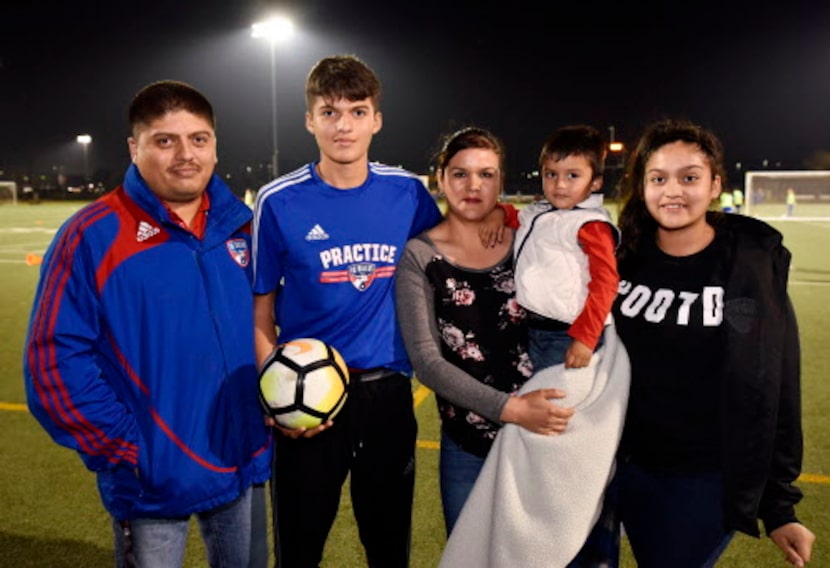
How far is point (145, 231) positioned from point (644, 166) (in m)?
1.80

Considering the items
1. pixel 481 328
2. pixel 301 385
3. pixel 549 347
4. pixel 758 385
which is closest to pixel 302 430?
pixel 301 385

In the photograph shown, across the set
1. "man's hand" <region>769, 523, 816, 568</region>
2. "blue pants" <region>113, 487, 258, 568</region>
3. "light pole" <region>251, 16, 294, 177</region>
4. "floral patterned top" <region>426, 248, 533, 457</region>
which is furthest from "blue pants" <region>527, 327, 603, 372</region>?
"light pole" <region>251, 16, 294, 177</region>

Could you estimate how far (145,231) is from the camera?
2.37m

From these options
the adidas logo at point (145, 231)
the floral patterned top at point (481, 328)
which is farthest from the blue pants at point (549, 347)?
the adidas logo at point (145, 231)

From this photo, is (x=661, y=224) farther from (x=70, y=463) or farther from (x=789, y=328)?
(x=70, y=463)

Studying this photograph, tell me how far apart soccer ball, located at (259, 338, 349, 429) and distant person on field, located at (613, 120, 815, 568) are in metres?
1.09

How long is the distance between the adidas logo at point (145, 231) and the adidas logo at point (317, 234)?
A: 2.05 ft

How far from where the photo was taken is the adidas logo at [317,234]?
9.21ft

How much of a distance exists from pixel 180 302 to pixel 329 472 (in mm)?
941

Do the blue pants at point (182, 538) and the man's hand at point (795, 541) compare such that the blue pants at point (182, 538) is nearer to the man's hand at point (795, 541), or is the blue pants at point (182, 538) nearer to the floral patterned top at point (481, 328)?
the floral patterned top at point (481, 328)

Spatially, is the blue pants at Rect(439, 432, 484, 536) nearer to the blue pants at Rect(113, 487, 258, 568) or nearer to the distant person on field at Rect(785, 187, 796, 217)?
the blue pants at Rect(113, 487, 258, 568)

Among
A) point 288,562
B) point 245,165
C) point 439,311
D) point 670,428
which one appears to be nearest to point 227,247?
point 439,311

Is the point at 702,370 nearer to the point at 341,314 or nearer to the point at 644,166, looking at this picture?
the point at 644,166

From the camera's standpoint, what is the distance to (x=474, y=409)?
2439mm
